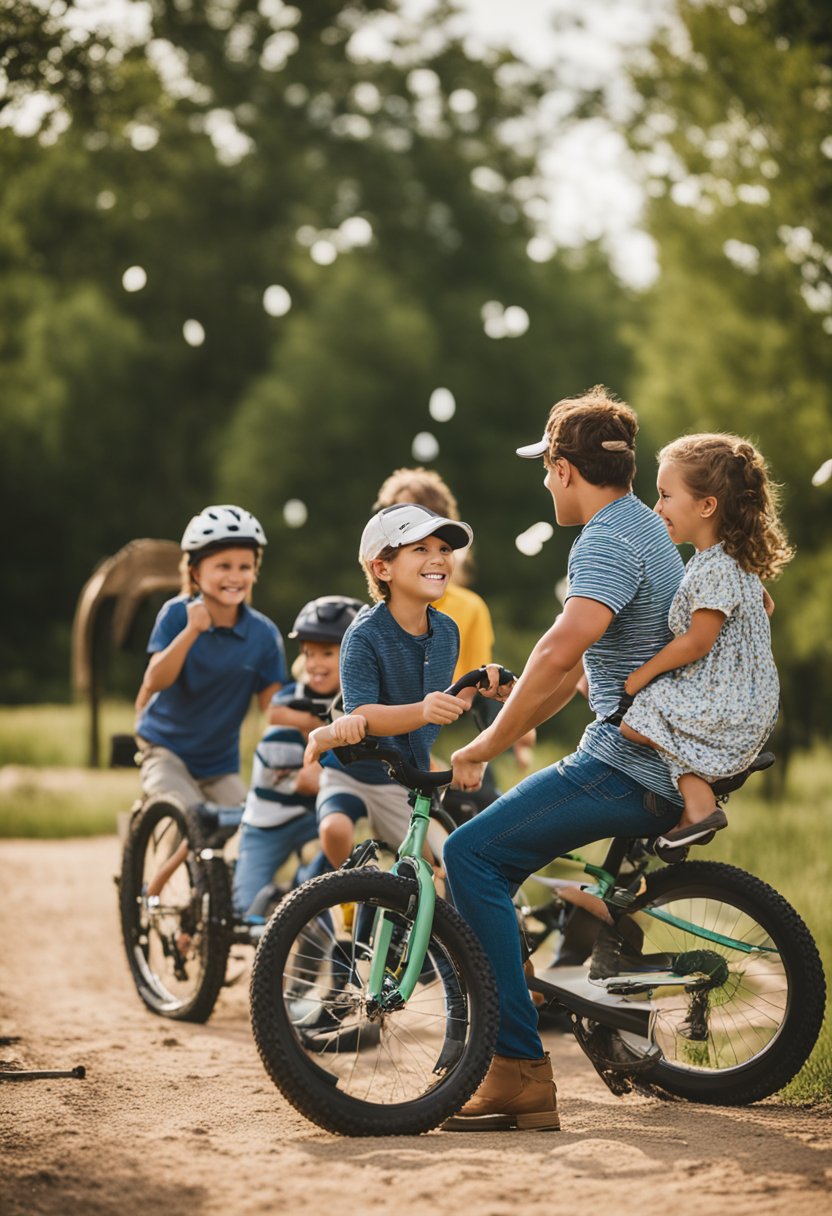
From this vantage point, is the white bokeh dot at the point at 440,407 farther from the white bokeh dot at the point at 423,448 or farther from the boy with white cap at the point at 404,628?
the boy with white cap at the point at 404,628

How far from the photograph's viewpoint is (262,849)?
6012mm

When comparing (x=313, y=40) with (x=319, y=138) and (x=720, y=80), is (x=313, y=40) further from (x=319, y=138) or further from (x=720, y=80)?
(x=720, y=80)

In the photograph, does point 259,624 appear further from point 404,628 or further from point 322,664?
point 404,628

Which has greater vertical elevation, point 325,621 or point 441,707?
point 325,621

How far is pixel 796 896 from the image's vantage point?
23.3 ft

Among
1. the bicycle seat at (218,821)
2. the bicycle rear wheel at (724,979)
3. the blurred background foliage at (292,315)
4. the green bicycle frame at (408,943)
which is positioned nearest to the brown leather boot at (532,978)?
the bicycle rear wheel at (724,979)

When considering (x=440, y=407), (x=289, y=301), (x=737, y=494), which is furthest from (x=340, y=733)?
(x=289, y=301)

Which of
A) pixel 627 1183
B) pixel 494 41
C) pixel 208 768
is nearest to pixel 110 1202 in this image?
pixel 627 1183

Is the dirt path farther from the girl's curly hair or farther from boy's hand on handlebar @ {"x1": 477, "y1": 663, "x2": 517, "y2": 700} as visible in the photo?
the girl's curly hair

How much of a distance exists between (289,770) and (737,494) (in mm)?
2324

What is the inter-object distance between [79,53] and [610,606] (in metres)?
6.92

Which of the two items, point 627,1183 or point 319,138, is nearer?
point 627,1183

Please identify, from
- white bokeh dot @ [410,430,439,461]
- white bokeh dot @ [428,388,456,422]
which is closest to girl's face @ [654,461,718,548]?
white bokeh dot @ [410,430,439,461]

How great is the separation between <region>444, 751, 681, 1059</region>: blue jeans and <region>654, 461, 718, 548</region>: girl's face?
2.37 ft
